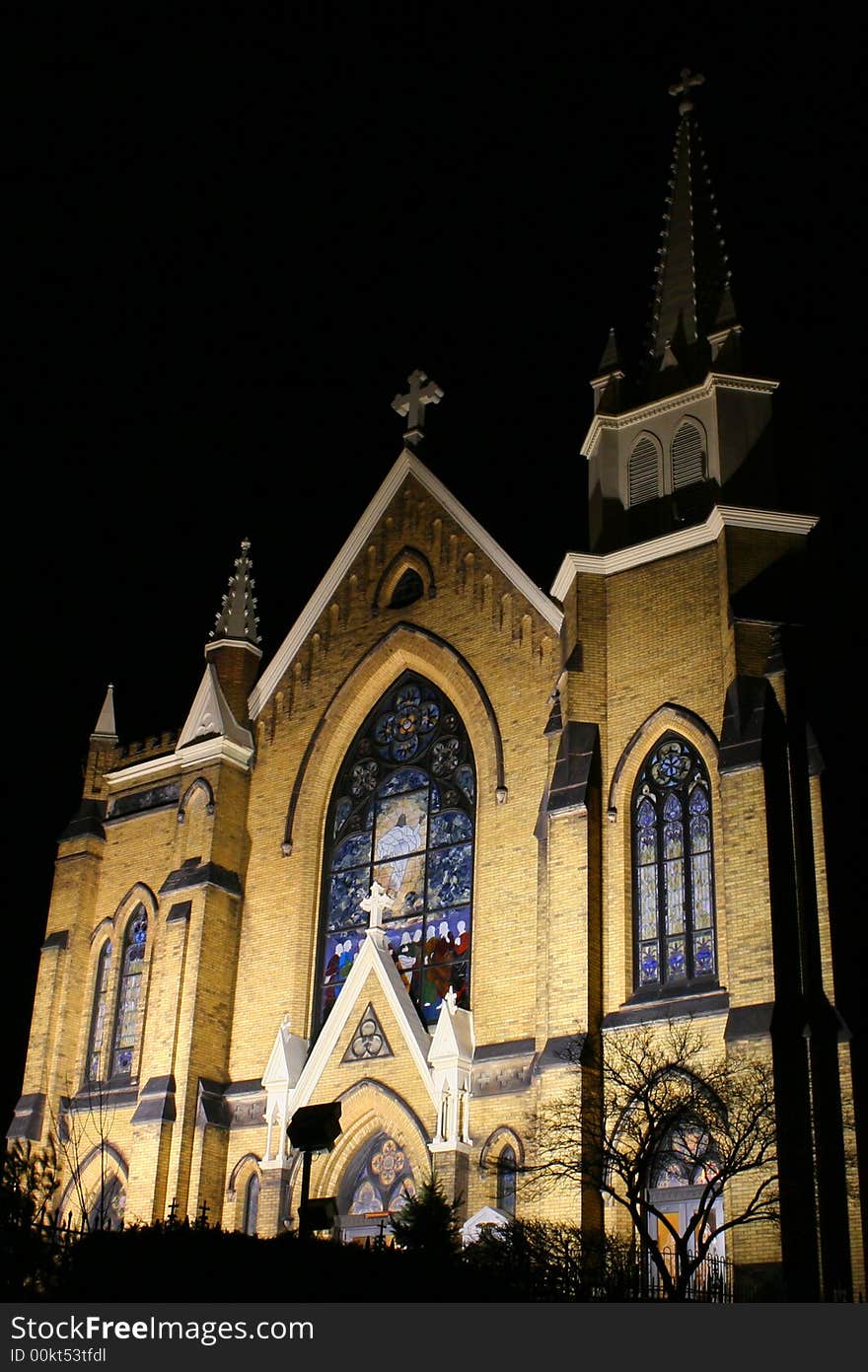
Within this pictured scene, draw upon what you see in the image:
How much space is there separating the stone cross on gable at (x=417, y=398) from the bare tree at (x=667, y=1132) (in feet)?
45.8

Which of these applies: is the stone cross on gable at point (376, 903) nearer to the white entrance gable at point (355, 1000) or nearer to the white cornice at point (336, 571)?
the white entrance gable at point (355, 1000)

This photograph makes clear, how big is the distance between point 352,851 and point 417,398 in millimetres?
9376

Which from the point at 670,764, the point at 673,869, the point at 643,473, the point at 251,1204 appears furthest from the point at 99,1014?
the point at 643,473

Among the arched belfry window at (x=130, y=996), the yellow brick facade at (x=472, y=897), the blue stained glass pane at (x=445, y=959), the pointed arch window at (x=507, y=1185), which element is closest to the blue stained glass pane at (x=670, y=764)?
the yellow brick facade at (x=472, y=897)

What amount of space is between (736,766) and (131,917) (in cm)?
1279

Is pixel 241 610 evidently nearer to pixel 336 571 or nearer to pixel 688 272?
pixel 336 571

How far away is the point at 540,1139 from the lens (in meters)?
21.5

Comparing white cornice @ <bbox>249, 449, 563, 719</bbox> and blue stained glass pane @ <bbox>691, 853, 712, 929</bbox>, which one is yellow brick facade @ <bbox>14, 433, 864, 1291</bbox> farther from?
blue stained glass pane @ <bbox>691, 853, 712, 929</bbox>

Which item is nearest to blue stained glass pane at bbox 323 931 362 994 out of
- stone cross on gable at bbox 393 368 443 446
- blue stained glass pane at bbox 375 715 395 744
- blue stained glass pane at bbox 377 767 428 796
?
blue stained glass pane at bbox 377 767 428 796

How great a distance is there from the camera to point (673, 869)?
2367 cm

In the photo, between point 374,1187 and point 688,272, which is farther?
point 688,272

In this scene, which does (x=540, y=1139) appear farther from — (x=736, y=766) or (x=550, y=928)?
(x=736, y=766)

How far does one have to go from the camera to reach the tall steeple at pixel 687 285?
28.4m
